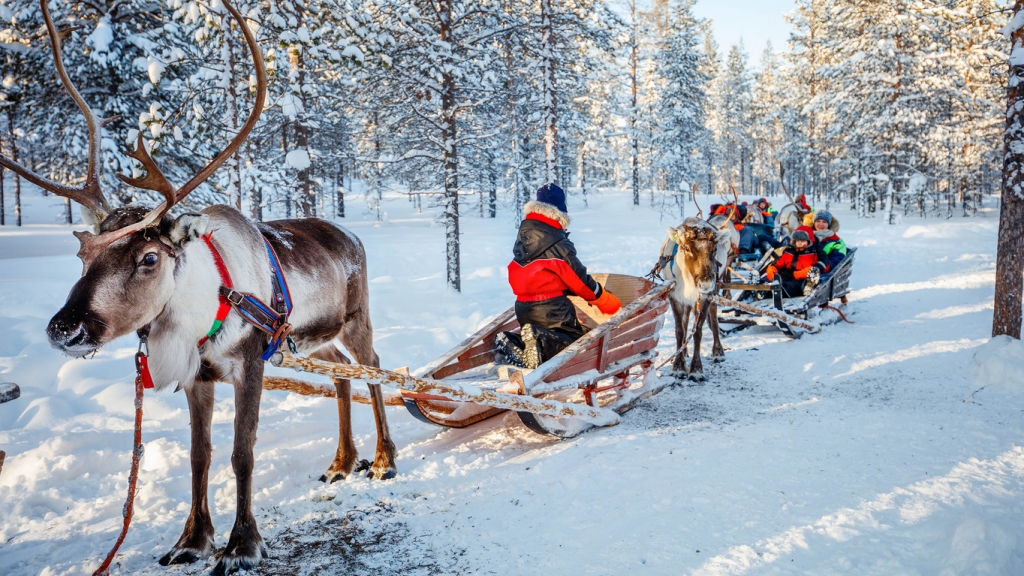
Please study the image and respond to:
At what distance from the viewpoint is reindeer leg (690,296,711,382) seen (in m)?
6.92

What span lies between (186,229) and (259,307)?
0.58m

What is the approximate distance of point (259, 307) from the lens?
10.3 ft

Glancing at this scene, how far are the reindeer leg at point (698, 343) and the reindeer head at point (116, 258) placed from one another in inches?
228

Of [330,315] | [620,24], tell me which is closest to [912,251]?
[620,24]

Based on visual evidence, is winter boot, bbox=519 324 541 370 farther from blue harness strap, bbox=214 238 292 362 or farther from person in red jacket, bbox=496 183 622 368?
blue harness strap, bbox=214 238 292 362

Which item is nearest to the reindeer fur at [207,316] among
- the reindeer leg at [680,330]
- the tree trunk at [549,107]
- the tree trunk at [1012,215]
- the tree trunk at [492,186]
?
the reindeer leg at [680,330]

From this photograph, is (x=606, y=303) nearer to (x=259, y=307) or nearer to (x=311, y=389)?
(x=311, y=389)

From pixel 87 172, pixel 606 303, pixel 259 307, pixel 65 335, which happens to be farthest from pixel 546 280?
pixel 65 335

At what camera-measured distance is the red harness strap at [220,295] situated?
9.95 ft

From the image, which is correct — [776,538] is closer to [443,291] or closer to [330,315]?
[330,315]

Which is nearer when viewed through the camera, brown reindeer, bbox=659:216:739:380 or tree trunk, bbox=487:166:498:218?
brown reindeer, bbox=659:216:739:380

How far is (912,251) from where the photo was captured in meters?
18.1

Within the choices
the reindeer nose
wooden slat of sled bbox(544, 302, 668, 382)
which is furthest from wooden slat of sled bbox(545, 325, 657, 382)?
the reindeer nose

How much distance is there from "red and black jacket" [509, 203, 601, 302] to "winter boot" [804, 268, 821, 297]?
5919mm
